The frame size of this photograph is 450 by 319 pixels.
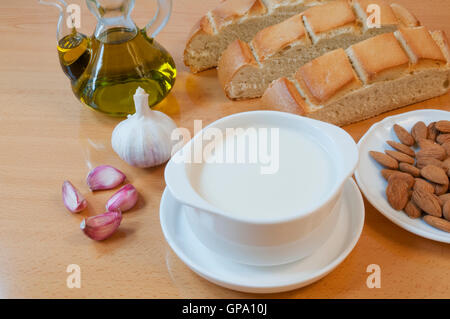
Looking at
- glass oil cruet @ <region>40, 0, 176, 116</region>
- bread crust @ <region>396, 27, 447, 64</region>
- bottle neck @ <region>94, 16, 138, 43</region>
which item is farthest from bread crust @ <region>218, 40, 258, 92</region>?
bread crust @ <region>396, 27, 447, 64</region>

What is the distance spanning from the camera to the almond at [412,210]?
0.72 meters

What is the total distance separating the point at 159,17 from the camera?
970 mm

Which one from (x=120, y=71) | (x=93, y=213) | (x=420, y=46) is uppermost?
(x=420, y=46)

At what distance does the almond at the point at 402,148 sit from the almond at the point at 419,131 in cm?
3

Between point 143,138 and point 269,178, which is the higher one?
point 269,178

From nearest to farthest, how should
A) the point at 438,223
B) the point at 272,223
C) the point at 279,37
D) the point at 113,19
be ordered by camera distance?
the point at 272,223 → the point at 438,223 → the point at 113,19 → the point at 279,37

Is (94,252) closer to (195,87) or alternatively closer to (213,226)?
(213,226)

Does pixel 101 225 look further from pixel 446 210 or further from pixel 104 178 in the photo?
pixel 446 210

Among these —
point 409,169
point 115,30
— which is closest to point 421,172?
point 409,169

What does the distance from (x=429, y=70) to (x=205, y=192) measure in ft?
2.08

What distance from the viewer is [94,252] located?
73 cm

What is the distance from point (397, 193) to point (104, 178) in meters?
0.49

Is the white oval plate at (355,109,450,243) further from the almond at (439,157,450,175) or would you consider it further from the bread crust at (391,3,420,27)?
the bread crust at (391,3,420,27)

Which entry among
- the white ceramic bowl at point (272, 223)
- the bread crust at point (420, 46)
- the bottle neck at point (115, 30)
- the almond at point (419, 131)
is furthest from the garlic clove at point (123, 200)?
the bread crust at point (420, 46)
